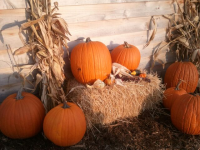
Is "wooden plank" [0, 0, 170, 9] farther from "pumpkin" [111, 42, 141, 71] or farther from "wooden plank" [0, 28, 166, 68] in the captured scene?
"pumpkin" [111, 42, 141, 71]

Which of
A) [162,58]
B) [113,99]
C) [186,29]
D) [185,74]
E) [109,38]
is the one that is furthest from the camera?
[162,58]

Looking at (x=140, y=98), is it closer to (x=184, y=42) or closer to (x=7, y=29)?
(x=184, y=42)

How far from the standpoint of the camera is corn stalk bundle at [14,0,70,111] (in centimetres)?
236

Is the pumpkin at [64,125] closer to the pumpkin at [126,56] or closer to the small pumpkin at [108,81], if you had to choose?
the small pumpkin at [108,81]

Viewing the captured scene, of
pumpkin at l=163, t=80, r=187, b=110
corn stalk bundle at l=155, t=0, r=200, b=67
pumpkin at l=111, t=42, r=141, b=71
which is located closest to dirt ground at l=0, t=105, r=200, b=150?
pumpkin at l=163, t=80, r=187, b=110

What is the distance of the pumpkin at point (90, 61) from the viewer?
8.64 feet

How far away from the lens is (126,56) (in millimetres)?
3010

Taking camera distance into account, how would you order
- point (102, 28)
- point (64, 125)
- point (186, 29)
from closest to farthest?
point (64, 125)
point (102, 28)
point (186, 29)

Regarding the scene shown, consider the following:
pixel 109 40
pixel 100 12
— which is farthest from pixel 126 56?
pixel 100 12

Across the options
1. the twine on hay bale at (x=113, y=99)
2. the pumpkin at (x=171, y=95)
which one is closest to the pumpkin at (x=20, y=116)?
the twine on hay bale at (x=113, y=99)

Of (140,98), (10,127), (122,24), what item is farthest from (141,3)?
(10,127)

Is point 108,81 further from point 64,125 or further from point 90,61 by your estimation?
point 64,125

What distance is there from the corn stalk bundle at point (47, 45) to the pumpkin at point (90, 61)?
221mm

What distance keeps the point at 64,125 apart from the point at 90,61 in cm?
96
